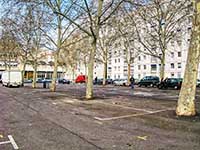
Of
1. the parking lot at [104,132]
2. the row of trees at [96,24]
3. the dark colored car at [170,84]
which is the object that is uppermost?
the row of trees at [96,24]

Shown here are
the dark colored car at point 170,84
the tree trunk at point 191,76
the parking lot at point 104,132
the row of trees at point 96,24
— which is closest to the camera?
the parking lot at point 104,132

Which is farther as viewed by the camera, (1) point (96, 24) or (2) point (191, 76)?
(1) point (96, 24)

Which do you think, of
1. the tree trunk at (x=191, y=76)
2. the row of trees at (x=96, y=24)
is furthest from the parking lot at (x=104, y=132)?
the row of trees at (x=96, y=24)

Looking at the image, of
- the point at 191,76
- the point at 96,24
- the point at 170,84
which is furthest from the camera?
the point at 170,84

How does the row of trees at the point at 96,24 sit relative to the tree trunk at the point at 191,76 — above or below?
above

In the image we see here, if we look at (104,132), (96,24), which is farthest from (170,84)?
(104,132)

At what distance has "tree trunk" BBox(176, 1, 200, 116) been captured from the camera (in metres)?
11.6

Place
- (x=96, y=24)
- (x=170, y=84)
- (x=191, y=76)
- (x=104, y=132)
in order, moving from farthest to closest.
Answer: (x=170, y=84) < (x=96, y=24) < (x=191, y=76) < (x=104, y=132)

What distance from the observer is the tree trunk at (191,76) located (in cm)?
1159

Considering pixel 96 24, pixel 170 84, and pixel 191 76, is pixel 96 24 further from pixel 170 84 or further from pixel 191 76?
pixel 170 84

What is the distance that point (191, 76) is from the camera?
11.8 metres

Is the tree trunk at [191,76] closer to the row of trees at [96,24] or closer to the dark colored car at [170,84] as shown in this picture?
the row of trees at [96,24]

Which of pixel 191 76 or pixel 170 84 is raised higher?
pixel 191 76

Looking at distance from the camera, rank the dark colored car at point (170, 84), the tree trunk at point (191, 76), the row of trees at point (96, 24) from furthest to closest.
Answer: the dark colored car at point (170, 84)
the row of trees at point (96, 24)
the tree trunk at point (191, 76)
